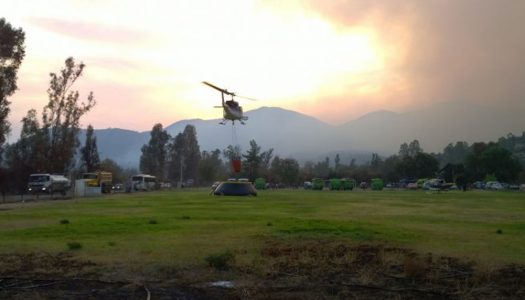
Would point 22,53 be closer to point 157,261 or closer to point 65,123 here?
point 65,123

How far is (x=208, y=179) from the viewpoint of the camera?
13325cm

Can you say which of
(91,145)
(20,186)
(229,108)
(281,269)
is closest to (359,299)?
(281,269)

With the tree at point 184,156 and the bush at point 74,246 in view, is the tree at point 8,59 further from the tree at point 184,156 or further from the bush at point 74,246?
the tree at point 184,156

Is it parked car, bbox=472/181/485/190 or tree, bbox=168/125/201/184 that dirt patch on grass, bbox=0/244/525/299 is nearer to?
parked car, bbox=472/181/485/190

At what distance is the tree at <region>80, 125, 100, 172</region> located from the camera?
90375mm

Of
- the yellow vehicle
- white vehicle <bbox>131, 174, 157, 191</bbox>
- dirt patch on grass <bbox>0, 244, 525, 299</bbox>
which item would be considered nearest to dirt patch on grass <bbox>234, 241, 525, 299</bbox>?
dirt patch on grass <bbox>0, 244, 525, 299</bbox>

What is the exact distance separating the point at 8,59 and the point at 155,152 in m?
77.2

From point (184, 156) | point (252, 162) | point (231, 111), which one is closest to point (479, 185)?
point (252, 162)

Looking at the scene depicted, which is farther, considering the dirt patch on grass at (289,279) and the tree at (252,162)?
the tree at (252,162)

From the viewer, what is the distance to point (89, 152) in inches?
3588

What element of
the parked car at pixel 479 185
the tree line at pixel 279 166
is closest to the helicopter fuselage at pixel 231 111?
the tree line at pixel 279 166

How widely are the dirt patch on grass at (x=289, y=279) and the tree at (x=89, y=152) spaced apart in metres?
80.6

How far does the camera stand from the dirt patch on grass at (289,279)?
9008mm

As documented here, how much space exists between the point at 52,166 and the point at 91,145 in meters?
22.2
